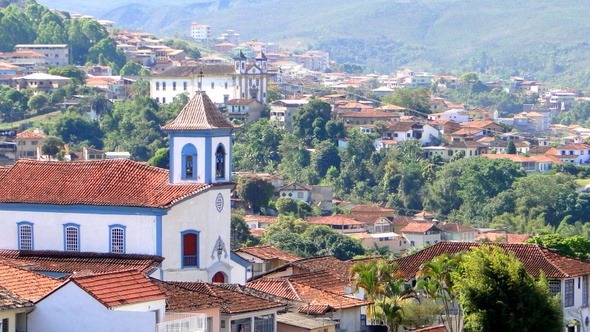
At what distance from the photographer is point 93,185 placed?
130 feet

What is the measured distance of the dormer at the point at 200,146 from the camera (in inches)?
1572

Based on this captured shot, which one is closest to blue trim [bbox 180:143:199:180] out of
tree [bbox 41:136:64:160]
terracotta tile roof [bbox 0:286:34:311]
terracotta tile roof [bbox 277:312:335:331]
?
terracotta tile roof [bbox 277:312:335:331]

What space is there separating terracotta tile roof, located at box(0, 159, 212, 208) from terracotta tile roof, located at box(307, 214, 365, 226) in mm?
48831

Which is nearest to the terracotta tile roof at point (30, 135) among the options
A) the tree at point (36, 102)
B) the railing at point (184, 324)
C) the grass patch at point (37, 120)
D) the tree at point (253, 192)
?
the grass patch at point (37, 120)

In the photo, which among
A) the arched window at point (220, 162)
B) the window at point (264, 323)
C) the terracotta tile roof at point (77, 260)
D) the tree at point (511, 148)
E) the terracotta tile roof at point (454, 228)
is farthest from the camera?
the tree at point (511, 148)

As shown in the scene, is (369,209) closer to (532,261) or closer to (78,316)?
(532,261)

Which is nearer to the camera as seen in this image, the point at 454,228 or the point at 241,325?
the point at 241,325

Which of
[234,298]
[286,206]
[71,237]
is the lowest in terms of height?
[286,206]

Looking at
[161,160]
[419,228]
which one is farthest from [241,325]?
[419,228]

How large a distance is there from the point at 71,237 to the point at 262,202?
5470cm

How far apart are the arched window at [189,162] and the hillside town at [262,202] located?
0.18 ft

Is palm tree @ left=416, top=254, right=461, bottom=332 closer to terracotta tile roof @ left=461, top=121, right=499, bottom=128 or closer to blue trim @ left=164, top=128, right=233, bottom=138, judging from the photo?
blue trim @ left=164, top=128, right=233, bottom=138

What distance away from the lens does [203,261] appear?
39.5 meters

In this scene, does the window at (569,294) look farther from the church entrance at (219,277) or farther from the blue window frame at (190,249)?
the blue window frame at (190,249)
